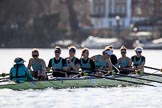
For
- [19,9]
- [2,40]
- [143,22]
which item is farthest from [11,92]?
[143,22]

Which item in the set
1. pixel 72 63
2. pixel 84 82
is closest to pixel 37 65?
pixel 72 63

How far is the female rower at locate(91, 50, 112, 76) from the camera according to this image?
81.8ft

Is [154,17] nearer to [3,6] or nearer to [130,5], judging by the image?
[130,5]

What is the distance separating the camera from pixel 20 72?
2227 cm

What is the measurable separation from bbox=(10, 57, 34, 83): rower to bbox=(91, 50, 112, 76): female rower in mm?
3676

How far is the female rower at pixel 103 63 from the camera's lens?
981 inches

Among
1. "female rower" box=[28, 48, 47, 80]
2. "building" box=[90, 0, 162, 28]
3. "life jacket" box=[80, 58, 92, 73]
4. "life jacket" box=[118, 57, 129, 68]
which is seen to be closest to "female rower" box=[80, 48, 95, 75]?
"life jacket" box=[80, 58, 92, 73]

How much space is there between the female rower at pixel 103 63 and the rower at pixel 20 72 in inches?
145

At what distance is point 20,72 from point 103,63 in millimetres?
4549

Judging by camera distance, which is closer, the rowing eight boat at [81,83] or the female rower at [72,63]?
the rowing eight boat at [81,83]

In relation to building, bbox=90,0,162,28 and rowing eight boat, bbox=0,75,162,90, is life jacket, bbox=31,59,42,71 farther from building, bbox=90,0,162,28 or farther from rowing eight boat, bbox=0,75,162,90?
building, bbox=90,0,162,28

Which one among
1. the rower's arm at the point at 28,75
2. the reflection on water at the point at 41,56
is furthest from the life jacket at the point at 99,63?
the reflection on water at the point at 41,56

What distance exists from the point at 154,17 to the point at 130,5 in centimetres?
1083

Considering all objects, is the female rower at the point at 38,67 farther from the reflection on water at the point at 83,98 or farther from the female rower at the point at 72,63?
the female rower at the point at 72,63
